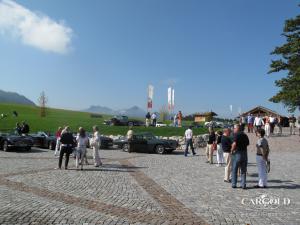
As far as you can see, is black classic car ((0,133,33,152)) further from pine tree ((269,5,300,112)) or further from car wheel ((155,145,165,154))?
pine tree ((269,5,300,112))

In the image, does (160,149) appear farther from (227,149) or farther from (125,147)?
(227,149)

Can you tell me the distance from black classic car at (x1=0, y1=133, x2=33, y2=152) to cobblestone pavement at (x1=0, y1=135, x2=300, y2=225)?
801cm

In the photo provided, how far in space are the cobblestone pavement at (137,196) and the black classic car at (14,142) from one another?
801 centimetres

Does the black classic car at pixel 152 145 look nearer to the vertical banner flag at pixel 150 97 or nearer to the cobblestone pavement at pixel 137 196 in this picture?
the cobblestone pavement at pixel 137 196

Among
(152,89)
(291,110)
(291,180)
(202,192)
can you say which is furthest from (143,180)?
(291,110)

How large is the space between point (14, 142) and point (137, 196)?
50.5 ft

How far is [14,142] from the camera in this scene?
2284 centimetres

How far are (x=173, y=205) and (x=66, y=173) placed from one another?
609 centimetres

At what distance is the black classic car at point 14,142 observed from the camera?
899 inches

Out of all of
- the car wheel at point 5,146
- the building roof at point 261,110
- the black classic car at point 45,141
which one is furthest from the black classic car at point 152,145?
the building roof at point 261,110

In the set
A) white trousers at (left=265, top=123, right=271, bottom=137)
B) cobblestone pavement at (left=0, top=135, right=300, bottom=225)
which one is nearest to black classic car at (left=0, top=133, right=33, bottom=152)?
cobblestone pavement at (left=0, top=135, right=300, bottom=225)

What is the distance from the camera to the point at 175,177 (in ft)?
43.5

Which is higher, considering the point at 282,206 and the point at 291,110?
the point at 291,110

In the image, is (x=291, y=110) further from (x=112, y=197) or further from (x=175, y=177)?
(x=112, y=197)
